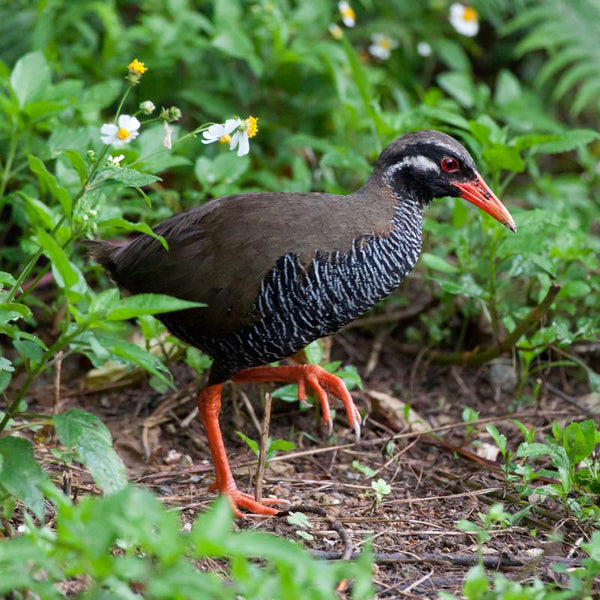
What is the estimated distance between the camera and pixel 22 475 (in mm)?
3348

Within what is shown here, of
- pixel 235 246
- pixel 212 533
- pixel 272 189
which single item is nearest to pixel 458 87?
pixel 272 189

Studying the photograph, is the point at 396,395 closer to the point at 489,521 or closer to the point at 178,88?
the point at 489,521

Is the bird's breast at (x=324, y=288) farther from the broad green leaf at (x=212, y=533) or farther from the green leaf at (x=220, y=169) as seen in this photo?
the broad green leaf at (x=212, y=533)

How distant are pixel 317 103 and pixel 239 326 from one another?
11.0 ft

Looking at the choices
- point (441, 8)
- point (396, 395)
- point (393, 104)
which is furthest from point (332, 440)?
point (441, 8)

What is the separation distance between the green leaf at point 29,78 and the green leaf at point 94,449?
6.84ft

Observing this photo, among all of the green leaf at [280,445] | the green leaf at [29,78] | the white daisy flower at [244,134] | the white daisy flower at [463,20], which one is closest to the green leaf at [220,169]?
the green leaf at [29,78]

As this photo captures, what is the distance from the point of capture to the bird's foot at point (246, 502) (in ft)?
14.1

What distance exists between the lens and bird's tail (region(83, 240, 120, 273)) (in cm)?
481

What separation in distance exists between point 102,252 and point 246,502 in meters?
1.47

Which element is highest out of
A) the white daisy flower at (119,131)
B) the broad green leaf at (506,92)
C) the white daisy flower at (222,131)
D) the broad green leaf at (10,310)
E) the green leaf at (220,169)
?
the white daisy flower at (119,131)

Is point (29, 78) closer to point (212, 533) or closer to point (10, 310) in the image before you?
point (10, 310)

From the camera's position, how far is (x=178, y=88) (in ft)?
23.6

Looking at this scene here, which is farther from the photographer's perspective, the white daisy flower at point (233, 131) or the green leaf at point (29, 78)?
the green leaf at point (29, 78)
